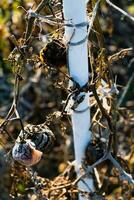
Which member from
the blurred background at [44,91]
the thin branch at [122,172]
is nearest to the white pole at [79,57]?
the thin branch at [122,172]

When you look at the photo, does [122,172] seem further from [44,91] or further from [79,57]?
[44,91]

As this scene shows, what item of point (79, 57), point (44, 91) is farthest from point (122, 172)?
point (44, 91)

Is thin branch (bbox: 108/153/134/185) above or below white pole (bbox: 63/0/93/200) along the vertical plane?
below

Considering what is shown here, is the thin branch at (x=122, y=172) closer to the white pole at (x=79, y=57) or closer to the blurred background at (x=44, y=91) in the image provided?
the white pole at (x=79, y=57)

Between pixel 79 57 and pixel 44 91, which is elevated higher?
pixel 79 57

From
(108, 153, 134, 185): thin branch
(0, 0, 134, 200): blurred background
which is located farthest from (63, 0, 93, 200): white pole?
(0, 0, 134, 200): blurred background

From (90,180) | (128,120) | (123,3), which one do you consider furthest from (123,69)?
(90,180)

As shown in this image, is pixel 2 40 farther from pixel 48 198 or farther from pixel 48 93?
pixel 48 198

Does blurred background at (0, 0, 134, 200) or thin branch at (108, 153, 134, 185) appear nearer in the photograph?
thin branch at (108, 153, 134, 185)

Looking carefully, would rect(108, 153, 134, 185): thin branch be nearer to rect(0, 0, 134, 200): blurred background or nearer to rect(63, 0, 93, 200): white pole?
rect(63, 0, 93, 200): white pole
